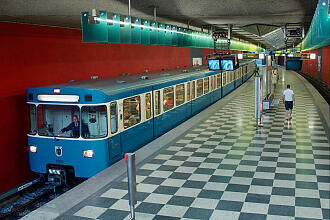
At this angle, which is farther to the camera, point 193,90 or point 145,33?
point 193,90

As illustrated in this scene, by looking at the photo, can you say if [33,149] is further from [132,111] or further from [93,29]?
[93,29]

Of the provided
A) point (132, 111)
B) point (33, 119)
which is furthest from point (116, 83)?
point (33, 119)

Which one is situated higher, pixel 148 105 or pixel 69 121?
pixel 148 105

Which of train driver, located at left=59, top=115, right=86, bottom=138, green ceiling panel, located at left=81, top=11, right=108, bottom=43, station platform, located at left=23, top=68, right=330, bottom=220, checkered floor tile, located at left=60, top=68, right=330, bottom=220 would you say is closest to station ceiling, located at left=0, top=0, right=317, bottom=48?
green ceiling panel, located at left=81, top=11, right=108, bottom=43

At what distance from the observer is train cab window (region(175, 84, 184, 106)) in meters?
15.1

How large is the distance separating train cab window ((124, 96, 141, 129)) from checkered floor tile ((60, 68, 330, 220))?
→ 1244 millimetres

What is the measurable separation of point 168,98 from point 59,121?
211 inches

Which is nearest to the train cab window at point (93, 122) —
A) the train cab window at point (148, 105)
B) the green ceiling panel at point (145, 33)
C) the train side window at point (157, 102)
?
the train cab window at point (148, 105)

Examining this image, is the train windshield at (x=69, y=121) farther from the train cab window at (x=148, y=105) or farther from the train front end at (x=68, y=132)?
the train cab window at (x=148, y=105)

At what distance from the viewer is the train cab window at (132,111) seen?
1042cm

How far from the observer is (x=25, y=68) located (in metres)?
10.6

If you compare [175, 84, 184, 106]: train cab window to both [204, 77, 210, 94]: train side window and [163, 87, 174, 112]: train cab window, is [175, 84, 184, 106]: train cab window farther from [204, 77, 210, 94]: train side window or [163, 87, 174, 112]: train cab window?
[204, 77, 210, 94]: train side window

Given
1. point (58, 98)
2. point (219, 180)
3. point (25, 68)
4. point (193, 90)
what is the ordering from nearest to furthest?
point (219, 180) < point (58, 98) < point (25, 68) < point (193, 90)

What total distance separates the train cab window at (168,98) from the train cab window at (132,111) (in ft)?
8.03
